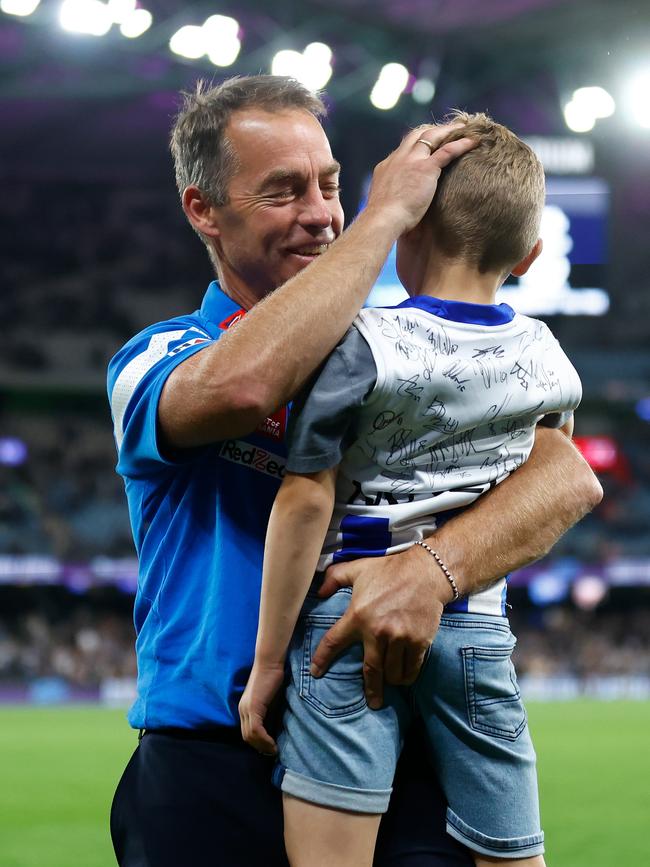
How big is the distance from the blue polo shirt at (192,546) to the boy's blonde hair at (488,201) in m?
0.42

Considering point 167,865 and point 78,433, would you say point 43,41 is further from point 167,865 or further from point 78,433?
point 167,865

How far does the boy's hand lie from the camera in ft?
5.64

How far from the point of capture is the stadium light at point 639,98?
1953cm

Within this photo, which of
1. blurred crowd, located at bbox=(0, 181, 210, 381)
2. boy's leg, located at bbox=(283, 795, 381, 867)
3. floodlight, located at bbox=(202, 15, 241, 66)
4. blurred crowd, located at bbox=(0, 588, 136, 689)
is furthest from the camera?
blurred crowd, located at bbox=(0, 181, 210, 381)

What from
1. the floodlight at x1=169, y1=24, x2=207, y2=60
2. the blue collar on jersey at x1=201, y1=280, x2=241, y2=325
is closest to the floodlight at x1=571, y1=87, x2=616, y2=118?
the floodlight at x1=169, y1=24, x2=207, y2=60

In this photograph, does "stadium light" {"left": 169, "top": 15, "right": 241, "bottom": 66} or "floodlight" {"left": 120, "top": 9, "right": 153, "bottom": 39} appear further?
"stadium light" {"left": 169, "top": 15, "right": 241, "bottom": 66}

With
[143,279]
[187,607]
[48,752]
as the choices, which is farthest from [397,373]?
[143,279]

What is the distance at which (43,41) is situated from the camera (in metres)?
16.0

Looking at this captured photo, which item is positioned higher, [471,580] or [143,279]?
[143,279]

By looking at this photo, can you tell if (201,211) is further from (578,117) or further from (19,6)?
(578,117)

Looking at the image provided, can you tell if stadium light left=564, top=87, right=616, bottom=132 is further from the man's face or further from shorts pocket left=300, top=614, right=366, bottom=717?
shorts pocket left=300, top=614, right=366, bottom=717

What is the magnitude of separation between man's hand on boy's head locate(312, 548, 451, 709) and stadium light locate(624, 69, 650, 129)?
64.2ft

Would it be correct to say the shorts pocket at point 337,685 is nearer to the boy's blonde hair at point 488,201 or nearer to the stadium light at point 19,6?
the boy's blonde hair at point 488,201

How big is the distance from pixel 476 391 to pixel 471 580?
0.98 feet
